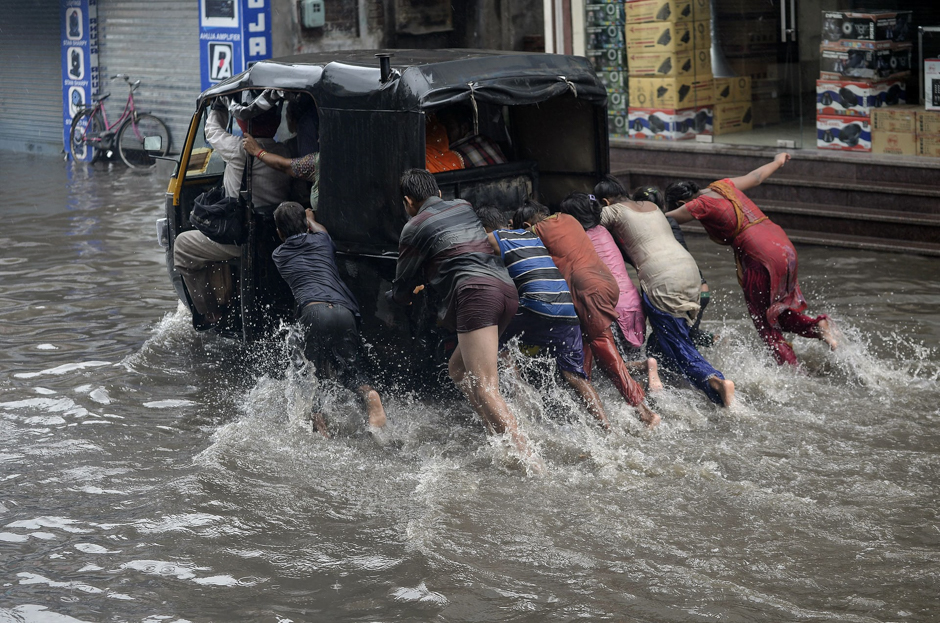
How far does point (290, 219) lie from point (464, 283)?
3.91 feet

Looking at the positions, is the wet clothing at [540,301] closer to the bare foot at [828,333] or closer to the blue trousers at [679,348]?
the blue trousers at [679,348]

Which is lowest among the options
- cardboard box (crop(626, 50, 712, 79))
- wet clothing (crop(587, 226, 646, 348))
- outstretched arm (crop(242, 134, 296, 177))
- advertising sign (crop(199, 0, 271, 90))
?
wet clothing (crop(587, 226, 646, 348))

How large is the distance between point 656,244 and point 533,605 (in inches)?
110

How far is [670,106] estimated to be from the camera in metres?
11.2

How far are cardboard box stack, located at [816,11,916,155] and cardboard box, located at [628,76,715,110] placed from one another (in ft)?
4.45

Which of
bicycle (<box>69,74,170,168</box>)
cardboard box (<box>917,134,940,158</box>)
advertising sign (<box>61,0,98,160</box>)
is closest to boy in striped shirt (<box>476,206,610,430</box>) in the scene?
cardboard box (<box>917,134,940,158</box>)

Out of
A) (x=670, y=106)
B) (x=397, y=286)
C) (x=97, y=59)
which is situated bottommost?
(x=397, y=286)

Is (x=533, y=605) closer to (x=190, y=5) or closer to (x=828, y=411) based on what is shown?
(x=828, y=411)

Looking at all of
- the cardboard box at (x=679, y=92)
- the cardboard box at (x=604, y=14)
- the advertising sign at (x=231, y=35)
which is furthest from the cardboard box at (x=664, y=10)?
the advertising sign at (x=231, y=35)

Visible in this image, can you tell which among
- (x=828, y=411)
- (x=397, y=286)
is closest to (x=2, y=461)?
(x=397, y=286)

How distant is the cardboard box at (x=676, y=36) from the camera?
11156 millimetres

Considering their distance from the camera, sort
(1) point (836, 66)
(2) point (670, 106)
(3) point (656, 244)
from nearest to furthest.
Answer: (3) point (656, 244) → (1) point (836, 66) → (2) point (670, 106)

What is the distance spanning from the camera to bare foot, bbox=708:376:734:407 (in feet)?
18.5

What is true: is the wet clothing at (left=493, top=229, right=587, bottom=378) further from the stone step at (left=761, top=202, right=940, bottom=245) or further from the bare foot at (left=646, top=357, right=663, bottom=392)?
the stone step at (left=761, top=202, right=940, bottom=245)
